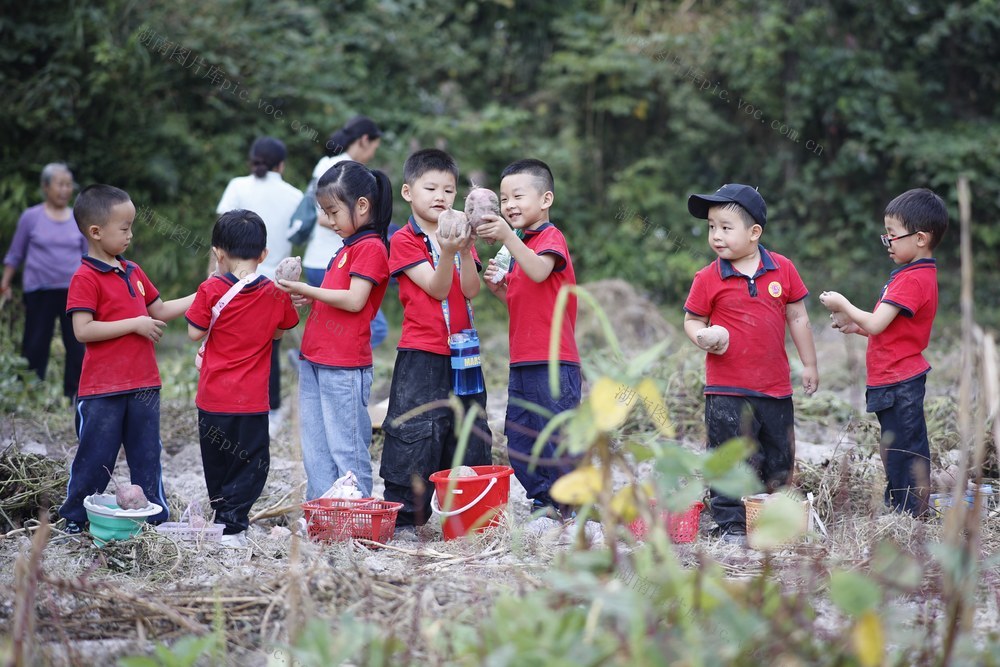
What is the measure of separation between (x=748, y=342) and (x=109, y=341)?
2.78 meters

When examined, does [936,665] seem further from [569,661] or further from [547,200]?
[547,200]

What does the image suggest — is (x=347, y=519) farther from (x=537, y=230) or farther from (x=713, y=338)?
(x=713, y=338)

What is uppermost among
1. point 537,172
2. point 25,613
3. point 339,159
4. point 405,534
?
point 339,159

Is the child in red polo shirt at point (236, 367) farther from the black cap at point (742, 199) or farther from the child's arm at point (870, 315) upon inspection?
the child's arm at point (870, 315)

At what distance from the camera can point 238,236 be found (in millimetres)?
4406

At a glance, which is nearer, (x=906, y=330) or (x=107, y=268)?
(x=107, y=268)

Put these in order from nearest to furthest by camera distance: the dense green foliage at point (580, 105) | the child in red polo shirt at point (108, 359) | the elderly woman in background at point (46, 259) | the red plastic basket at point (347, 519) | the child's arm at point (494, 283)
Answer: the red plastic basket at point (347, 519) → the child in red polo shirt at point (108, 359) → the child's arm at point (494, 283) → the elderly woman in background at point (46, 259) → the dense green foliage at point (580, 105)

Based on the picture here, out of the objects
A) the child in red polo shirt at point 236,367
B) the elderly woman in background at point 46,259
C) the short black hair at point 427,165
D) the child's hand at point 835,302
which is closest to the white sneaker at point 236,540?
the child in red polo shirt at point 236,367

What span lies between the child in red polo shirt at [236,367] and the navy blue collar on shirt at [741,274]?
6.43 feet

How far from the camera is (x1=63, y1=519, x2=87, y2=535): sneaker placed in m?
4.32

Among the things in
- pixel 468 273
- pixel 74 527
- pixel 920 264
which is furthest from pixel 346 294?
pixel 920 264

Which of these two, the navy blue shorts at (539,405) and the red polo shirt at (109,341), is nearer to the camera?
the red polo shirt at (109,341)

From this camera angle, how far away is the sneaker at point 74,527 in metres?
4.32

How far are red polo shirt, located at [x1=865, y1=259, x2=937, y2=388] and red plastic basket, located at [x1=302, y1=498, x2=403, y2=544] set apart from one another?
7.30ft
